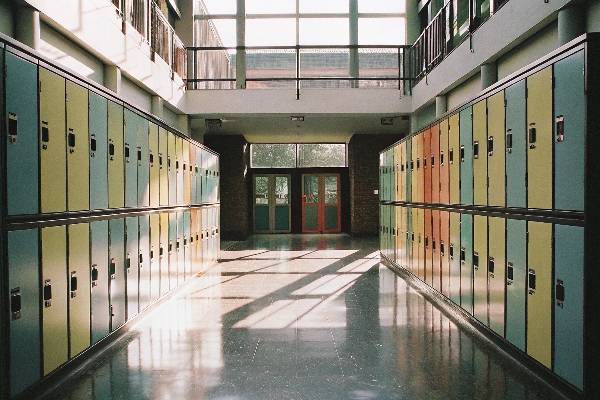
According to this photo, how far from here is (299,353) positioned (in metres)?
3.35

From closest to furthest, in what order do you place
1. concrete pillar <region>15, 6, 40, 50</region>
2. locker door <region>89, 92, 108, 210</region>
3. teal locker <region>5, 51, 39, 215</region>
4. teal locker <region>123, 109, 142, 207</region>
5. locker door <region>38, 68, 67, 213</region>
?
teal locker <region>5, 51, 39, 215</region>, locker door <region>38, 68, 67, 213</region>, locker door <region>89, 92, 108, 210</region>, teal locker <region>123, 109, 142, 207</region>, concrete pillar <region>15, 6, 40, 50</region>

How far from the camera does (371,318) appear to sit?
4.33 meters

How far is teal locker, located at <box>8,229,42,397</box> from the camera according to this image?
2301mm

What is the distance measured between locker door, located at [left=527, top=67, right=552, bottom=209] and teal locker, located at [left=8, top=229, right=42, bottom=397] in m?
2.83

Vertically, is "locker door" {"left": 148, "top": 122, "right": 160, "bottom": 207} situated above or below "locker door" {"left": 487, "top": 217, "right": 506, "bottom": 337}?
above

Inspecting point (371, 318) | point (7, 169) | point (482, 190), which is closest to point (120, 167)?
point (7, 169)

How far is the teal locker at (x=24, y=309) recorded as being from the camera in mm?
2301

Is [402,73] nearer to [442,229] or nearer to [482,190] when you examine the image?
[442,229]

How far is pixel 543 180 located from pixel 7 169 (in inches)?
112

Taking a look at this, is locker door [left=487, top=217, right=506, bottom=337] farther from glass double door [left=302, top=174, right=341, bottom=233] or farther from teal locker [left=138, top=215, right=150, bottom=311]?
glass double door [left=302, top=174, right=341, bottom=233]

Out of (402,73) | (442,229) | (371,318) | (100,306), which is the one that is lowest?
(371,318)

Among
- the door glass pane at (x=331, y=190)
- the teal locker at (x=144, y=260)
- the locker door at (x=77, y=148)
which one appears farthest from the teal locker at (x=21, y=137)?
the door glass pane at (x=331, y=190)

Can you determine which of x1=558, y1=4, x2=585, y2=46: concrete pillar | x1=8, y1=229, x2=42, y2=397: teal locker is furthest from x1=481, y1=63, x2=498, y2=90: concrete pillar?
x1=8, y1=229, x2=42, y2=397: teal locker

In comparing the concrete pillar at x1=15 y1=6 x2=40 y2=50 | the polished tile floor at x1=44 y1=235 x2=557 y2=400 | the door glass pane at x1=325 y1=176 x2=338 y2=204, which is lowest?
the polished tile floor at x1=44 y1=235 x2=557 y2=400
